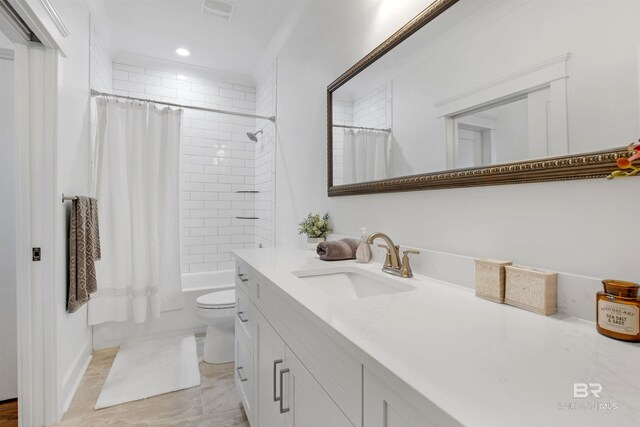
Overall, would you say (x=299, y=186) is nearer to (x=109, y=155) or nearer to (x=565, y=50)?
(x=109, y=155)

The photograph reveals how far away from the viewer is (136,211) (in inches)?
101

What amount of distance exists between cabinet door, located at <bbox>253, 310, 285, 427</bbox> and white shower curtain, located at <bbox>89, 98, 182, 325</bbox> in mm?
1717

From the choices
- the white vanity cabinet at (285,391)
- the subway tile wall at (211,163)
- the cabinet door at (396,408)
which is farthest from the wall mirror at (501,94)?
the subway tile wall at (211,163)

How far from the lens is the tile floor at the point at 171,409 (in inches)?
65.6

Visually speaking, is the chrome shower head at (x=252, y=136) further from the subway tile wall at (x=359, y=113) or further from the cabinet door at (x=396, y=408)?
the cabinet door at (x=396, y=408)

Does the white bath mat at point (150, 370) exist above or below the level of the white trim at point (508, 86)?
below

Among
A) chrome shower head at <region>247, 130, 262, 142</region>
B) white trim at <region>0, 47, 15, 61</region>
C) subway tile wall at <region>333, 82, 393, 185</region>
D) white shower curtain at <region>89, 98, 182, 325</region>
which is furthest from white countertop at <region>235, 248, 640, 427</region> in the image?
chrome shower head at <region>247, 130, 262, 142</region>

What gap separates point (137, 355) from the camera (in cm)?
242

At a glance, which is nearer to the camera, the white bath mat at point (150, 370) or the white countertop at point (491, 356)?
the white countertop at point (491, 356)

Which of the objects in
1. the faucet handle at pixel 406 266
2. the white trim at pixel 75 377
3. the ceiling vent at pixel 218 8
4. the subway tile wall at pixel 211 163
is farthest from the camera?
the subway tile wall at pixel 211 163

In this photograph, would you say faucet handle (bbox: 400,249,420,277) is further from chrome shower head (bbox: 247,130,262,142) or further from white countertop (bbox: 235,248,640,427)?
chrome shower head (bbox: 247,130,262,142)

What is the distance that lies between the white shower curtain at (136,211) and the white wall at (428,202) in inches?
41.0

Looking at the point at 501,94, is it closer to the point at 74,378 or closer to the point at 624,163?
the point at 624,163

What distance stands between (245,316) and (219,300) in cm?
99
